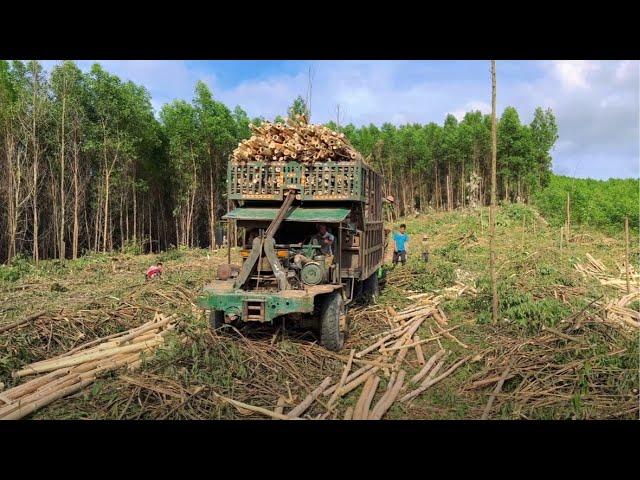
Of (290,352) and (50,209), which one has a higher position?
(50,209)

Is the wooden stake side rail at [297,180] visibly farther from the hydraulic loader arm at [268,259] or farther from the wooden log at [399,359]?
the wooden log at [399,359]

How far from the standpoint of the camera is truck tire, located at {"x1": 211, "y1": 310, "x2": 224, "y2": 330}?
7414 millimetres

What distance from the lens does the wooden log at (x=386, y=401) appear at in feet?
17.6

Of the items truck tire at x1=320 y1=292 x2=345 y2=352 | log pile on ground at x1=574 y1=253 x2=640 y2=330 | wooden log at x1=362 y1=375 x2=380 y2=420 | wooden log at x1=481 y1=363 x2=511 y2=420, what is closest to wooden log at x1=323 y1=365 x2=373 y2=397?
wooden log at x1=362 y1=375 x2=380 y2=420

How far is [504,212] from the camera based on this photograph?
86.7 feet

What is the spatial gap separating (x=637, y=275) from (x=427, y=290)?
21.8ft

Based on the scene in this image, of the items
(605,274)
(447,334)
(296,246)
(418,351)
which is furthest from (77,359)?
(605,274)

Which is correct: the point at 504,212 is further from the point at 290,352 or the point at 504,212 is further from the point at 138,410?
the point at 138,410

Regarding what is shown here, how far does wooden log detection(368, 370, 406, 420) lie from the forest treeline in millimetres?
5444

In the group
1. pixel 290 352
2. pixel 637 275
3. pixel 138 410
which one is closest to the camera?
pixel 138 410

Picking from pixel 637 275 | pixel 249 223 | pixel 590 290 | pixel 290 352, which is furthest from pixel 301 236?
pixel 637 275

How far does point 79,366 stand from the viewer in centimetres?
646

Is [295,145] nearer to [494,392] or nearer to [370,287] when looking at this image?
[370,287]

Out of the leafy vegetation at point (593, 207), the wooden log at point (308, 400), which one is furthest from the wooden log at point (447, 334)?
the leafy vegetation at point (593, 207)
